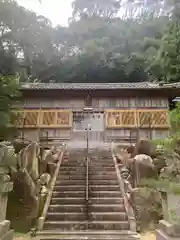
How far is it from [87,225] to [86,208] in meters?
0.74

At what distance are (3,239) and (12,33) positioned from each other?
99.1 ft

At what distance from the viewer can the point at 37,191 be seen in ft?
29.7

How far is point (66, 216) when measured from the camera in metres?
8.36

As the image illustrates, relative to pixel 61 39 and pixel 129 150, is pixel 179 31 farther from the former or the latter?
pixel 61 39

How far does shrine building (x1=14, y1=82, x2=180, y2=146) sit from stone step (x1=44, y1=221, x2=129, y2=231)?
8612 millimetres

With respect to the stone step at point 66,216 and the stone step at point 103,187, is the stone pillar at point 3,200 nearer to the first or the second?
the stone step at point 66,216

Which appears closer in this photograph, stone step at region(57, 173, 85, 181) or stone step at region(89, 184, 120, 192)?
stone step at region(89, 184, 120, 192)

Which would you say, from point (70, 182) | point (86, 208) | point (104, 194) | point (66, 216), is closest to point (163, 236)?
point (86, 208)

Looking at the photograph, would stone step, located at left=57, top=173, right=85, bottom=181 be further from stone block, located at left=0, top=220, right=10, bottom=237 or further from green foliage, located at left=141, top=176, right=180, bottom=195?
green foliage, located at left=141, top=176, right=180, bottom=195

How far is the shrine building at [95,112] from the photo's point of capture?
16.3 metres

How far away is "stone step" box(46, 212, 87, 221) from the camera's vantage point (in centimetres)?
829

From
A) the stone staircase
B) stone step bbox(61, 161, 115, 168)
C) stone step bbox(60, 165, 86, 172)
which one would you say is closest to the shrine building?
stone step bbox(61, 161, 115, 168)

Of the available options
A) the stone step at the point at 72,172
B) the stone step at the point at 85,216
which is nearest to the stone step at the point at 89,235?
the stone step at the point at 85,216

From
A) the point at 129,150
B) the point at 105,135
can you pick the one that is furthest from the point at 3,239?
the point at 105,135
